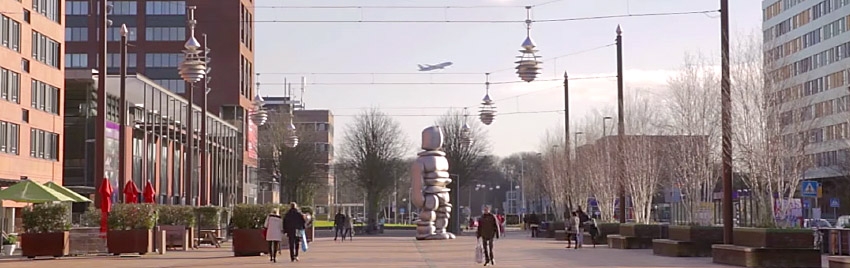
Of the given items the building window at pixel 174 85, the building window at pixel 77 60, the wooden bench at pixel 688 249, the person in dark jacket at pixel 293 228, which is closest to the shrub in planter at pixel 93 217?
the person in dark jacket at pixel 293 228

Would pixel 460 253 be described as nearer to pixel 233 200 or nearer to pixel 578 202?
pixel 578 202

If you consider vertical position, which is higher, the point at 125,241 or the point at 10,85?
the point at 10,85

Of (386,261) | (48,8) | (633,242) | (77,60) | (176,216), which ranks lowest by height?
(386,261)

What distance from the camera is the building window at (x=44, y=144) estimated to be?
6073 centimetres

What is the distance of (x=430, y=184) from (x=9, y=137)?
62.3 ft

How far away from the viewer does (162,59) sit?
107625 mm

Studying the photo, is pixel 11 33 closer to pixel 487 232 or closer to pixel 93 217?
pixel 93 217

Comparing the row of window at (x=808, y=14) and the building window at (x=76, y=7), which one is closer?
the row of window at (x=808, y=14)

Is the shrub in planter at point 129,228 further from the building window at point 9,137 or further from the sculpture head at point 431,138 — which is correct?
the building window at point 9,137

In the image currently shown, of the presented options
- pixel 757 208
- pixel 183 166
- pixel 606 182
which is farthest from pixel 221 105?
pixel 757 208

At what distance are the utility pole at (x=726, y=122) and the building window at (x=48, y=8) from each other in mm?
38157

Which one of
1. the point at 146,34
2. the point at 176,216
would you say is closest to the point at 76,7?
the point at 146,34

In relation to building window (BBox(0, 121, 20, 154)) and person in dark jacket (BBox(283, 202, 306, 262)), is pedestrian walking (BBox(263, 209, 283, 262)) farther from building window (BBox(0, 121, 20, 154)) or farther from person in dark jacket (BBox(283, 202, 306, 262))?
building window (BBox(0, 121, 20, 154))

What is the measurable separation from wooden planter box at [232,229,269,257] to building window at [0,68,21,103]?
22.7 metres
